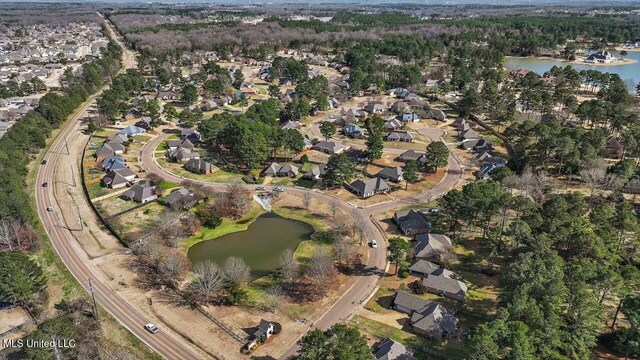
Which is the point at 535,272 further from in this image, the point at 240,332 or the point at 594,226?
the point at 240,332

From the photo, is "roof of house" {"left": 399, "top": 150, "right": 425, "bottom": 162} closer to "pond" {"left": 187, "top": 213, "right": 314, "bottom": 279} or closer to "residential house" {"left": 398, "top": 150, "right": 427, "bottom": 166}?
"residential house" {"left": 398, "top": 150, "right": 427, "bottom": 166}

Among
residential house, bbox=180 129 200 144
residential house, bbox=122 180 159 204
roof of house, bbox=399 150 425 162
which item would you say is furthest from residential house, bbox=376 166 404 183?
residential house, bbox=180 129 200 144

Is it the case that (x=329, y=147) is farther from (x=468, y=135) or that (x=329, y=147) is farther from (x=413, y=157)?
(x=468, y=135)

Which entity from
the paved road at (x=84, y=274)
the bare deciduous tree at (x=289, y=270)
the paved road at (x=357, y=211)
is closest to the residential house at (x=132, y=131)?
the paved road at (x=357, y=211)

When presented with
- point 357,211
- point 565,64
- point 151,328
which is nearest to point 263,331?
point 151,328

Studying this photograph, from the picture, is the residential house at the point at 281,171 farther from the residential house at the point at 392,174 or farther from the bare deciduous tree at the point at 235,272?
the bare deciduous tree at the point at 235,272

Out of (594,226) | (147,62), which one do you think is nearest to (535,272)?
(594,226)
